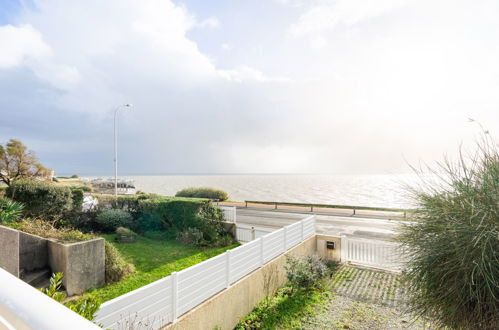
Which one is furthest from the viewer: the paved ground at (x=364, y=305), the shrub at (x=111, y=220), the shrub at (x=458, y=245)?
the shrub at (x=111, y=220)

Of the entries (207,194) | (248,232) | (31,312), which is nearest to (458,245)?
(31,312)

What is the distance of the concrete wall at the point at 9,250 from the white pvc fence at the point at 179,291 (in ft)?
10.5

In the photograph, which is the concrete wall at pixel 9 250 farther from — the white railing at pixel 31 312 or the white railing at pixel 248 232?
the white railing at pixel 248 232

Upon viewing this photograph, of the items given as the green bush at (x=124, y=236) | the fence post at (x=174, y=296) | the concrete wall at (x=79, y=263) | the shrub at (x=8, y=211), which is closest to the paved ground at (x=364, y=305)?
the fence post at (x=174, y=296)

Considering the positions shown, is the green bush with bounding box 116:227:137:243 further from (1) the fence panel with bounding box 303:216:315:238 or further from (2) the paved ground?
(2) the paved ground

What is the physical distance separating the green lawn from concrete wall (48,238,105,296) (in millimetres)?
269

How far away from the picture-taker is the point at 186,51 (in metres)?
10.9

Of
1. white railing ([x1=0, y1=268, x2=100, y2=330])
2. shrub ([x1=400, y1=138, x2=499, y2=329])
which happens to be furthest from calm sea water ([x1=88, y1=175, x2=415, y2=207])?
white railing ([x1=0, y1=268, x2=100, y2=330])

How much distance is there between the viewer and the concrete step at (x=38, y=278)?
568 centimetres

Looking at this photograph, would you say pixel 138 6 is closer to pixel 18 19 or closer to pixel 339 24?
pixel 18 19

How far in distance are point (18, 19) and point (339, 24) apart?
8.41 m

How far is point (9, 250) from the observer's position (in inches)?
191

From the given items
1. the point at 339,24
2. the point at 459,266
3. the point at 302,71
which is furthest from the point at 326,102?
the point at 459,266

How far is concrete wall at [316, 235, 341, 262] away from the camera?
9570mm
